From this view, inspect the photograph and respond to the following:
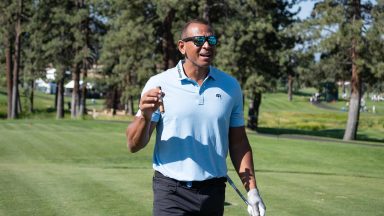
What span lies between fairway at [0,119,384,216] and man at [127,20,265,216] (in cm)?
454

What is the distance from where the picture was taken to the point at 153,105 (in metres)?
4.45

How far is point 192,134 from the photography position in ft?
16.0

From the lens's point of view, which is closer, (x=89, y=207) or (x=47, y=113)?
(x=89, y=207)

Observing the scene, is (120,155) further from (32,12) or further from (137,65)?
(32,12)

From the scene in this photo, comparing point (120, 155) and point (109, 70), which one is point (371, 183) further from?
point (109, 70)

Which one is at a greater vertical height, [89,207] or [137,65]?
[137,65]

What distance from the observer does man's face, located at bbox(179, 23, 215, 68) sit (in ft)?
16.3

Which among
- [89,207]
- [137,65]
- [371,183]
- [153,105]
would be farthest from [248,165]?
[137,65]

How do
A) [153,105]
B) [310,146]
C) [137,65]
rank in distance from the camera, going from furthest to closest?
[137,65] → [310,146] → [153,105]

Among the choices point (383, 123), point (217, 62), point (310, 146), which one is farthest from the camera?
point (383, 123)

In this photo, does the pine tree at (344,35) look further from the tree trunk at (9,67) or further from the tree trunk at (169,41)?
the tree trunk at (9,67)

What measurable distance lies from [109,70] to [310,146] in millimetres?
35741

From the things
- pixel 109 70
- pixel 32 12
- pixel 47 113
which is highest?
pixel 32 12

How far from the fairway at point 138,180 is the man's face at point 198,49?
4758 millimetres
